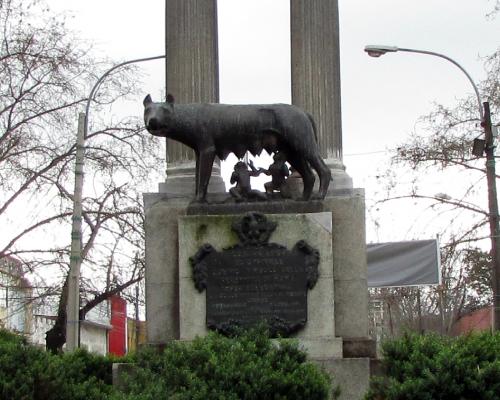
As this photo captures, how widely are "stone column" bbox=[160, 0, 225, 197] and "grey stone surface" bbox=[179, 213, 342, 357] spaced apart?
153 cm

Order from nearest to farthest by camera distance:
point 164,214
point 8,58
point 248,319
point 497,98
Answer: point 248,319 → point 164,214 → point 8,58 → point 497,98

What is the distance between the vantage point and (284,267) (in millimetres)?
12812

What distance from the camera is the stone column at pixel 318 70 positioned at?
14.6 meters

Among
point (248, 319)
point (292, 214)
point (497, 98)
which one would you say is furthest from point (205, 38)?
point (497, 98)

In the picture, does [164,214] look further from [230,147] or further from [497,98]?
[497,98]

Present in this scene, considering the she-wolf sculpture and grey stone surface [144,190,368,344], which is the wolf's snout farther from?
grey stone surface [144,190,368,344]

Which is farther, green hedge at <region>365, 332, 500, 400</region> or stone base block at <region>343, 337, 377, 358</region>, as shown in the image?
stone base block at <region>343, 337, 377, 358</region>

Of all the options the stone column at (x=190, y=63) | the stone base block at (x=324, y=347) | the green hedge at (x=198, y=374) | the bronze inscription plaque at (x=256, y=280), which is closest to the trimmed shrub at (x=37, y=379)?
the green hedge at (x=198, y=374)

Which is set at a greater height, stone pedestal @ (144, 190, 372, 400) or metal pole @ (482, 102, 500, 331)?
metal pole @ (482, 102, 500, 331)

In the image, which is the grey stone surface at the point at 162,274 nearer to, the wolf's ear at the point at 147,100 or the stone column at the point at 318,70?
the wolf's ear at the point at 147,100

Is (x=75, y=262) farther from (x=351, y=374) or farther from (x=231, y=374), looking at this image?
(x=231, y=374)

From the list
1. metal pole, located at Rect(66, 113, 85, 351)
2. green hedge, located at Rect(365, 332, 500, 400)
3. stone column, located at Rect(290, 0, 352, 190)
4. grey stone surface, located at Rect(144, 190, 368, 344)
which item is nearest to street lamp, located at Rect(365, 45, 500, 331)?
metal pole, located at Rect(66, 113, 85, 351)

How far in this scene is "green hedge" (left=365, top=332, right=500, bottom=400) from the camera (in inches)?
375

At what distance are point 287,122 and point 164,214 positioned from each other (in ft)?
6.15
